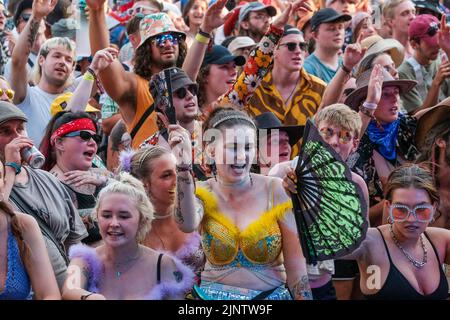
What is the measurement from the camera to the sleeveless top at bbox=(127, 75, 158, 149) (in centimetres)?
809

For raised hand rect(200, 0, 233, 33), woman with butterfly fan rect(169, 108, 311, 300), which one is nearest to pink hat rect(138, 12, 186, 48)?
raised hand rect(200, 0, 233, 33)

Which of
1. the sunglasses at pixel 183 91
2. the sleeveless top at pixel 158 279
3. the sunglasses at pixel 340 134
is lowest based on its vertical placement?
the sleeveless top at pixel 158 279

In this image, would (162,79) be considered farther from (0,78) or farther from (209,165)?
(0,78)

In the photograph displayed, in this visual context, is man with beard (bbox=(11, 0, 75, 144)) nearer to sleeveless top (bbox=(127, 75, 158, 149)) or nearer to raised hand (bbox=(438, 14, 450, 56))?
sleeveless top (bbox=(127, 75, 158, 149))

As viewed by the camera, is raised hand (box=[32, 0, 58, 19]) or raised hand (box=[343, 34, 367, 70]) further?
raised hand (box=[32, 0, 58, 19])

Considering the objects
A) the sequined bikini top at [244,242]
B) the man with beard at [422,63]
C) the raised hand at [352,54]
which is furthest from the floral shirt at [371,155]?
the sequined bikini top at [244,242]

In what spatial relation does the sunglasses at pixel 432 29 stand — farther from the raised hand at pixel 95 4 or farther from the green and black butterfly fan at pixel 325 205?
the green and black butterfly fan at pixel 325 205

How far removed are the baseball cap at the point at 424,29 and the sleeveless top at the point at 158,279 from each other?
175 inches

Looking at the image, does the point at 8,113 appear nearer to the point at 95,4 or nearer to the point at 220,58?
the point at 95,4

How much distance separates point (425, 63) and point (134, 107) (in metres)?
3.10

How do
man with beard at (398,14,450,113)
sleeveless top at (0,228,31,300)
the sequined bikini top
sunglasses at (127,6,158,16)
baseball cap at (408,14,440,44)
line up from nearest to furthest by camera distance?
1. sleeveless top at (0,228,31,300)
2. the sequined bikini top
3. man with beard at (398,14,450,113)
4. baseball cap at (408,14,440,44)
5. sunglasses at (127,6,158,16)

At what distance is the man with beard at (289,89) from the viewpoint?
8883mm

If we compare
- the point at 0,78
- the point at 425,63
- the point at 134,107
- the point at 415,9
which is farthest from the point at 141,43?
the point at 415,9

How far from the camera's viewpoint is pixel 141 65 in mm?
8492
